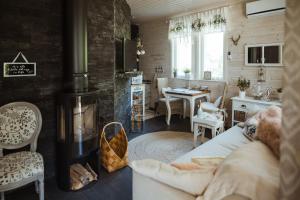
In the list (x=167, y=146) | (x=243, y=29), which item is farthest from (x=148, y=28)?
(x=167, y=146)

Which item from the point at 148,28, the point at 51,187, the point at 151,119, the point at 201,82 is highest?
the point at 148,28

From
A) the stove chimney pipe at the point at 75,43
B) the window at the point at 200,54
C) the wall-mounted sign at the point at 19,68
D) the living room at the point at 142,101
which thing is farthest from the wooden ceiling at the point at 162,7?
the wall-mounted sign at the point at 19,68

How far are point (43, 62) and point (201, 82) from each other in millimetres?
3575

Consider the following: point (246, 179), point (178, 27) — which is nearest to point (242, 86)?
point (178, 27)

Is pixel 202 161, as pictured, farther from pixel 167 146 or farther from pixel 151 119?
pixel 151 119

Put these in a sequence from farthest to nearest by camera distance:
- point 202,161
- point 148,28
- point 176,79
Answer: point 148,28 → point 176,79 → point 202,161

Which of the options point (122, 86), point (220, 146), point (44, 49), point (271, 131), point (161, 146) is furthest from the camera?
point (122, 86)

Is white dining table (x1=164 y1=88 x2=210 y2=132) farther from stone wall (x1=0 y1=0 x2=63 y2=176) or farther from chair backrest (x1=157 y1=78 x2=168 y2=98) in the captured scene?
stone wall (x1=0 y1=0 x2=63 y2=176)

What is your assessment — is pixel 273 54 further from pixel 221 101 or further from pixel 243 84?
pixel 221 101

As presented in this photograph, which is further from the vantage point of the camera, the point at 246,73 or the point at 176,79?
the point at 176,79

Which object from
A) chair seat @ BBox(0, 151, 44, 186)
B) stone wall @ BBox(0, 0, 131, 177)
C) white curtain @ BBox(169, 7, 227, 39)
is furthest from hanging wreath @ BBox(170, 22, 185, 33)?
chair seat @ BBox(0, 151, 44, 186)

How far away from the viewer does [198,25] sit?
16.2 ft

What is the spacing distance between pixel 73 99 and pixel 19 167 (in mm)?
770

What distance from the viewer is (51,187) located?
2.46 m
